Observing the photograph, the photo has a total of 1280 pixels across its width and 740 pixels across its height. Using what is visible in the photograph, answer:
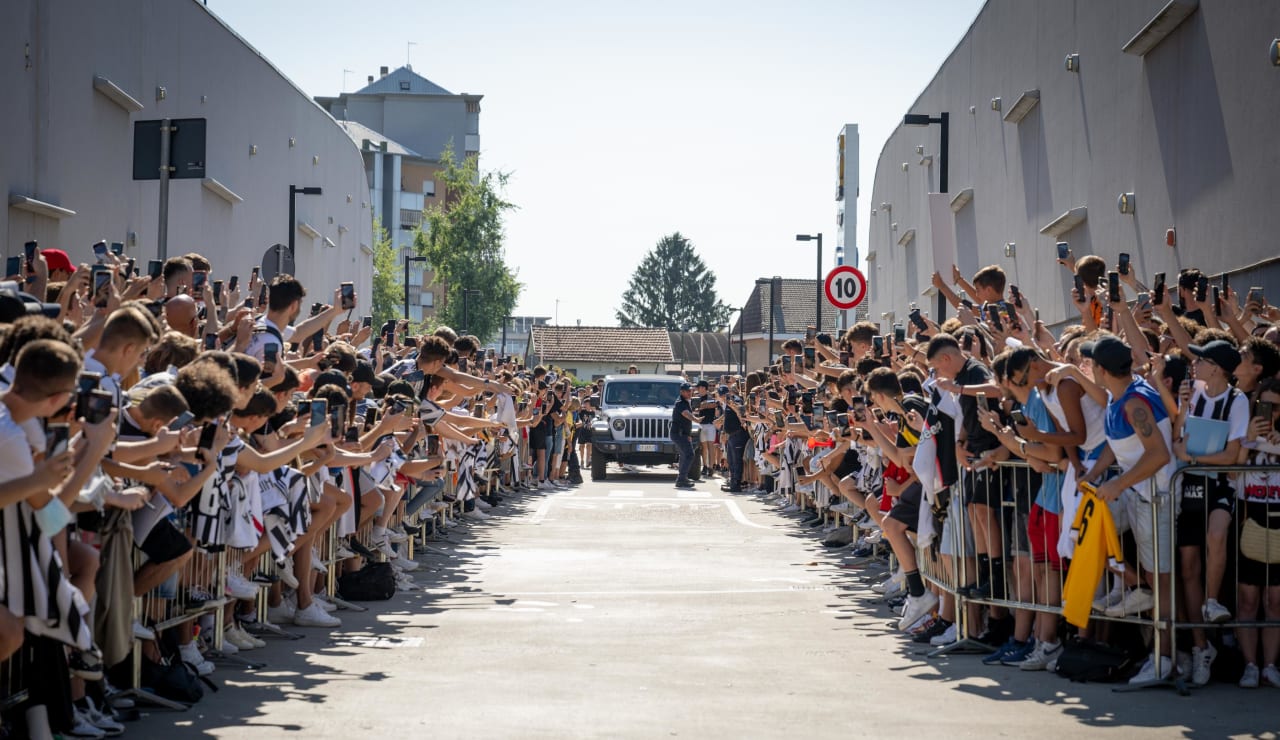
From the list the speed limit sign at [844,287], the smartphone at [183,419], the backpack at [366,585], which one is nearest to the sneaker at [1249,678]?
the smartphone at [183,419]

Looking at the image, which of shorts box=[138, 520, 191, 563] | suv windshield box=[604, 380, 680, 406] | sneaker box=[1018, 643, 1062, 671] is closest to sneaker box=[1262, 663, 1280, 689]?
sneaker box=[1018, 643, 1062, 671]

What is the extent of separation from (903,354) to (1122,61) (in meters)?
5.42

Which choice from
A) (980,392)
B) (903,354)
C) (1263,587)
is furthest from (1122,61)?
(1263,587)

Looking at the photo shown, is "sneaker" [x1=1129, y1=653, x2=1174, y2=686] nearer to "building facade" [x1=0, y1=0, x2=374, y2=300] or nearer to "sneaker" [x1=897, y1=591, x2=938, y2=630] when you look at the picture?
"sneaker" [x1=897, y1=591, x2=938, y2=630]

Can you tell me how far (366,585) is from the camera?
11.9m

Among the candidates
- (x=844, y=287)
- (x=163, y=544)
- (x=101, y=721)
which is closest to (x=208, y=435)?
(x=163, y=544)

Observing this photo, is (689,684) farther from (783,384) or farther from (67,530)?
(783,384)

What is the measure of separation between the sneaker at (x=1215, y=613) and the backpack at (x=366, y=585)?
6396 millimetres

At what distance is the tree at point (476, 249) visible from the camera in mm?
79812

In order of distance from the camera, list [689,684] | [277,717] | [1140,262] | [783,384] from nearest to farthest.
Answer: [277,717] < [689,684] < [1140,262] < [783,384]

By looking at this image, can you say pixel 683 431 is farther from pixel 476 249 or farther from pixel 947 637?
pixel 476 249

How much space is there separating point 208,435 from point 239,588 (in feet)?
6.66

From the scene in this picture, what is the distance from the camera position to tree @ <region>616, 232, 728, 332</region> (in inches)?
5512

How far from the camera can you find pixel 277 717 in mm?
7074
